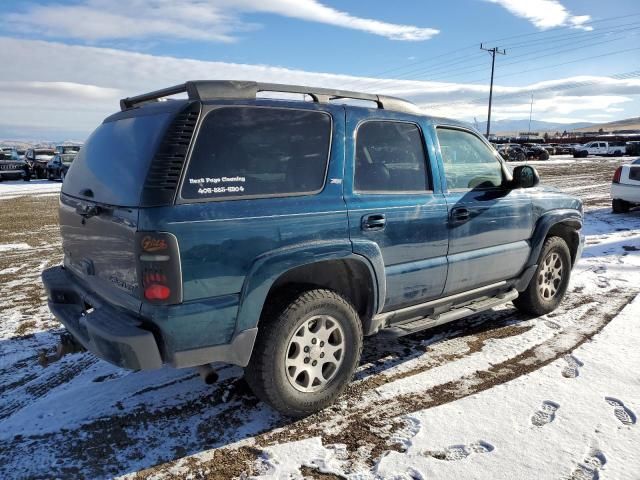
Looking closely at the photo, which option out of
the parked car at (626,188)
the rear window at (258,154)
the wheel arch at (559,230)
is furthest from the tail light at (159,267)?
the parked car at (626,188)

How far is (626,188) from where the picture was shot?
10.7m

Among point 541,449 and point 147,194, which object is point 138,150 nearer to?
point 147,194

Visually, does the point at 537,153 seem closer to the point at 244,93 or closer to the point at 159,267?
the point at 244,93

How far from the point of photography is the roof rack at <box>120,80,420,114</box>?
2.83 metres

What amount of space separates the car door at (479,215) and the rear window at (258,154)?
1.23m

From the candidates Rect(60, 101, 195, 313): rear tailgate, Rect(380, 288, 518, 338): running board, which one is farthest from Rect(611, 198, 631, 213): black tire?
Rect(60, 101, 195, 313): rear tailgate

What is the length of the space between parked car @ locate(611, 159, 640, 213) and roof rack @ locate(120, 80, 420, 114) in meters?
8.90

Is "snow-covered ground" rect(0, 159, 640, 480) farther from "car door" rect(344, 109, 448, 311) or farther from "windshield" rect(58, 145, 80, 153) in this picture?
"windshield" rect(58, 145, 80, 153)

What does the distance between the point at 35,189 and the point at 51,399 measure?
19835mm

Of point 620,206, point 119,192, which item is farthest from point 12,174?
point 119,192

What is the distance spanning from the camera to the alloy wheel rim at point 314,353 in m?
3.10

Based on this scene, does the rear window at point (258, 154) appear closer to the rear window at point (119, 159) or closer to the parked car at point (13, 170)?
the rear window at point (119, 159)

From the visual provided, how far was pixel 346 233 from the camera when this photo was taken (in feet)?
10.3

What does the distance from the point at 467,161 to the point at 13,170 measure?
88.7 feet
